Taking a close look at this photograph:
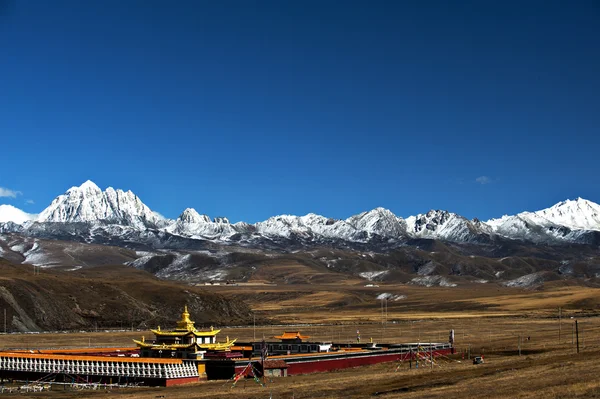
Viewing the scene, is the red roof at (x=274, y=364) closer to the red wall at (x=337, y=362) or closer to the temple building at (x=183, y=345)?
the red wall at (x=337, y=362)

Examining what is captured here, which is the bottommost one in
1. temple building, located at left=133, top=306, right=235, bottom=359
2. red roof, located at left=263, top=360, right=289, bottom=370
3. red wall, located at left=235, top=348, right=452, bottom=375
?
red wall, located at left=235, top=348, right=452, bottom=375

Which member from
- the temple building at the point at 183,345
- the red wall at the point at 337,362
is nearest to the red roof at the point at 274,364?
the red wall at the point at 337,362

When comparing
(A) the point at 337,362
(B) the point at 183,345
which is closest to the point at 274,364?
(A) the point at 337,362

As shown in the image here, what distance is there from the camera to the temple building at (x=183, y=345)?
9092 centimetres

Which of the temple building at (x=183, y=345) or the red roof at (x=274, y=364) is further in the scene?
the temple building at (x=183, y=345)

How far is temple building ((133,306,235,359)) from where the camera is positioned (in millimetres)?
90919

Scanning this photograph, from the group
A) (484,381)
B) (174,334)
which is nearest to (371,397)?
(484,381)

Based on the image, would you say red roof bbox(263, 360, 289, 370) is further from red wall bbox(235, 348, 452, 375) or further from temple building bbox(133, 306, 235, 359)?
temple building bbox(133, 306, 235, 359)

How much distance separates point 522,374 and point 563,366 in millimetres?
6049

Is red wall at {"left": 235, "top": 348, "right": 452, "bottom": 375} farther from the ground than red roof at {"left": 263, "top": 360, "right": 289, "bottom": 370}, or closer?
closer

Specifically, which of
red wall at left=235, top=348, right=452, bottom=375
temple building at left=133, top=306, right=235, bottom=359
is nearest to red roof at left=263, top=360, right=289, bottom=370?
red wall at left=235, top=348, right=452, bottom=375

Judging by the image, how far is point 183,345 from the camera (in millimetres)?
91812

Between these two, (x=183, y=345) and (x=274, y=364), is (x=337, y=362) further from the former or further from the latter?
(x=183, y=345)

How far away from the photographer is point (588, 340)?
115375 mm
